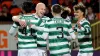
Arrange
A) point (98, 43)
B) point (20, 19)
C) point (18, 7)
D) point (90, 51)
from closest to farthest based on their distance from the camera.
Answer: point (20, 19), point (90, 51), point (98, 43), point (18, 7)

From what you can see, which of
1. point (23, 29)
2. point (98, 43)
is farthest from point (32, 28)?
point (98, 43)

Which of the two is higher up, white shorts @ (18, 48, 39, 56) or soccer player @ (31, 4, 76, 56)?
soccer player @ (31, 4, 76, 56)

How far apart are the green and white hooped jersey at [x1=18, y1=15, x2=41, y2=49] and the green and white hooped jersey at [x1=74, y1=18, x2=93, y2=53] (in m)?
1.25

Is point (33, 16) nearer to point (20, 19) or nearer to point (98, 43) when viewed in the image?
point (20, 19)

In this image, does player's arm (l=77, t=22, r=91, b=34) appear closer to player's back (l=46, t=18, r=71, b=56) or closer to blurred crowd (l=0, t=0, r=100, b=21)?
player's back (l=46, t=18, r=71, b=56)

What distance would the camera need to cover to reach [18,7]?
18.1 meters

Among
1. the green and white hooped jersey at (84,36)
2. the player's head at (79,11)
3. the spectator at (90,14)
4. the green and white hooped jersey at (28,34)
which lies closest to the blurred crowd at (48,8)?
the spectator at (90,14)

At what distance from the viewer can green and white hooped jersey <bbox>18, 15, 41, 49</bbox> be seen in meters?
9.91

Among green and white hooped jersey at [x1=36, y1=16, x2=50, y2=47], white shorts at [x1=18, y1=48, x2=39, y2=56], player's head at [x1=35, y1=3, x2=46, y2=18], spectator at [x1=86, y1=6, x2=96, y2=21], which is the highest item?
spectator at [x1=86, y1=6, x2=96, y2=21]

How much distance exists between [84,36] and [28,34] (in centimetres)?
149

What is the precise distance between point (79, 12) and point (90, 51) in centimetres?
91

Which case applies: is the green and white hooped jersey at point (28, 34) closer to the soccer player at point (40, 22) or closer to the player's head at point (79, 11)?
the soccer player at point (40, 22)

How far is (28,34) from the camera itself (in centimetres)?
992

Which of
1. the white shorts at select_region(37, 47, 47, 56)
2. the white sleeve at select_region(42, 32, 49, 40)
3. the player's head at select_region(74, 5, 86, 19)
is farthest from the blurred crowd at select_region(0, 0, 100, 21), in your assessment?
the white sleeve at select_region(42, 32, 49, 40)
